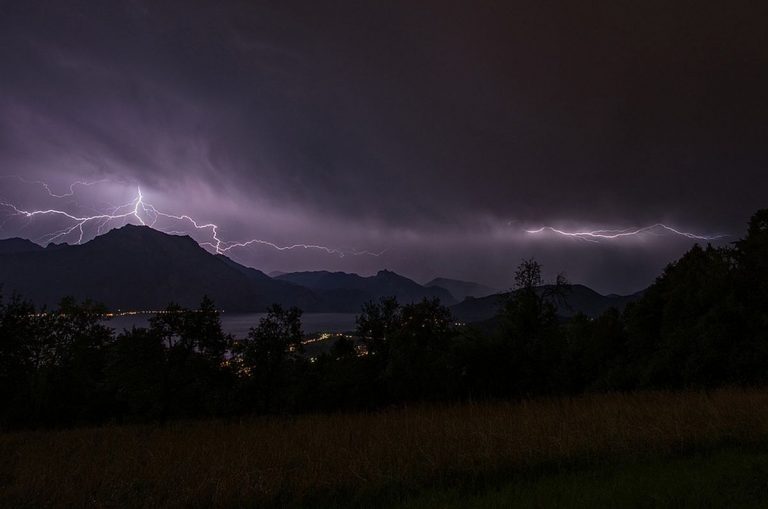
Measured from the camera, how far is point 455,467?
5.68 metres

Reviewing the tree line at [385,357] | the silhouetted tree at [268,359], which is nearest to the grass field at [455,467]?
the tree line at [385,357]

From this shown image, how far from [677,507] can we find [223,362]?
1908 centimetres

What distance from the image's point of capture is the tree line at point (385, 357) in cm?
1773

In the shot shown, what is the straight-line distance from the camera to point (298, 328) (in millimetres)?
20062

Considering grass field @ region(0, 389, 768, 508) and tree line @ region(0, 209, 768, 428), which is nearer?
grass field @ region(0, 389, 768, 508)

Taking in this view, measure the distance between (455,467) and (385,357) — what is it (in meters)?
12.5

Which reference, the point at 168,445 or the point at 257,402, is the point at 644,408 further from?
the point at 257,402

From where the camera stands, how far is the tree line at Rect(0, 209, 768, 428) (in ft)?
58.2

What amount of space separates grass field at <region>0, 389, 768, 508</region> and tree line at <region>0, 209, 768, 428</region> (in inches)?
367

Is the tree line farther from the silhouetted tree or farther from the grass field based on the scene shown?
the grass field

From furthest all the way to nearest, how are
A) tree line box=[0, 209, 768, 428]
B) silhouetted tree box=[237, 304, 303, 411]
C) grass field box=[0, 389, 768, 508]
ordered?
silhouetted tree box=[237, 304, 303, 411], tree line box=[0, 209, 768, 428], grass field box=[0, 389, 768, 508]

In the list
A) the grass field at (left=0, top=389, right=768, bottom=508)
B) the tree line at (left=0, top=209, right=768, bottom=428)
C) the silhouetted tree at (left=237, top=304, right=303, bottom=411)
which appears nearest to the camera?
the grass field at (left=0, top=389, right=768, bottom=508)

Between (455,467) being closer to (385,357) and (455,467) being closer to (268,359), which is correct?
(385,357)

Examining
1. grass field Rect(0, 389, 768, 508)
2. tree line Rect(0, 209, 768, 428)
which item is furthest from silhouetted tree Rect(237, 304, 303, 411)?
grass field Rect(0, 389, 768, 508)
